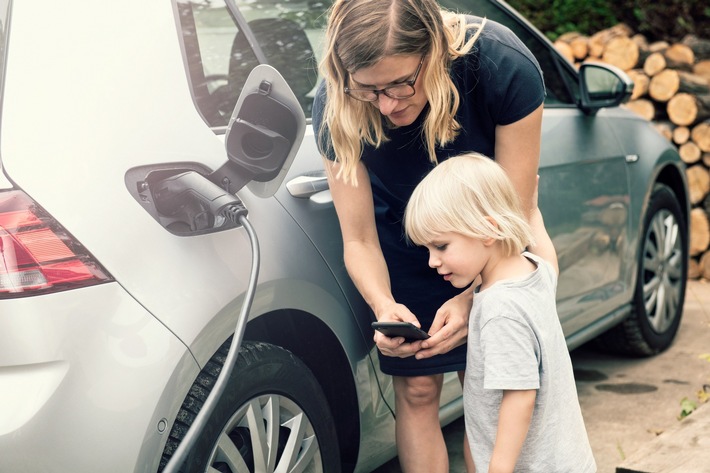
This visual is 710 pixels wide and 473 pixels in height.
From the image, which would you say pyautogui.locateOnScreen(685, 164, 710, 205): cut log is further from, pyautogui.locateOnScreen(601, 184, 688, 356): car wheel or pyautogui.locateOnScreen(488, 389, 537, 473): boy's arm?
pyautogui.locateOnScreen(488, 389, 537, 473): boy's arm

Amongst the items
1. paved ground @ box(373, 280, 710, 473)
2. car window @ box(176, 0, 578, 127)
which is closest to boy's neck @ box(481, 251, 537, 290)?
car window @ box(176, 0, 578, 127)

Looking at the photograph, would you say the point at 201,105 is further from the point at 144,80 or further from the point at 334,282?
the point at 334,282

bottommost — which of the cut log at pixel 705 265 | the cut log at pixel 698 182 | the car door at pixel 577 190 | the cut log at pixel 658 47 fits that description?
the cut log at pixel 705 265

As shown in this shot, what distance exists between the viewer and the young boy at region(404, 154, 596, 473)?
1933 mm

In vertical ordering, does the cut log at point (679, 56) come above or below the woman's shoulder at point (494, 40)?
below

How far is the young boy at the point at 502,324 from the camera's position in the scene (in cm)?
193

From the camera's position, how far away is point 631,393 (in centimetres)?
401

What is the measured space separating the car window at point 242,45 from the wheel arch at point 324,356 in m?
0.48

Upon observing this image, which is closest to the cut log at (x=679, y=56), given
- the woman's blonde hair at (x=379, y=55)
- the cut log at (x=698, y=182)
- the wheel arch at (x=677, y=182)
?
the cut log at (x=698, y=182)

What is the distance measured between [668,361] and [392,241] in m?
2.42

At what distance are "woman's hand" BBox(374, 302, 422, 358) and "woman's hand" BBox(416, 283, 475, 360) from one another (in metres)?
0.03

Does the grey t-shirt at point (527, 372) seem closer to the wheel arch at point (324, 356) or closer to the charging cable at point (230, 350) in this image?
the wheel arch at point (324, 356)

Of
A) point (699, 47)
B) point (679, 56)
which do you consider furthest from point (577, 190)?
point (699, 47)

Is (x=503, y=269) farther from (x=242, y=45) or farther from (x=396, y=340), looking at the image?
(x=242, y=45)
